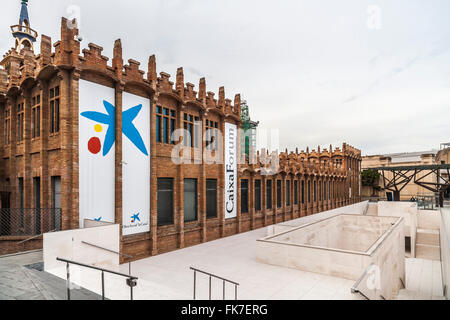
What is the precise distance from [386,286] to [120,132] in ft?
44.9

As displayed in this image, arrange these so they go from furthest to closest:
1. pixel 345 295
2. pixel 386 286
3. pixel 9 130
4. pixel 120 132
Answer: pixel 9 130 < pixel 120 132 < pixel 386 286 < pixel 345 295

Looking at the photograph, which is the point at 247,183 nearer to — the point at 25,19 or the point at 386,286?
the point at 386,286

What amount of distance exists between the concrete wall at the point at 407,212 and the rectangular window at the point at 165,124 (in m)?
24.5

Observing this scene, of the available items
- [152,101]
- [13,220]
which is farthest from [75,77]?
[13,220]

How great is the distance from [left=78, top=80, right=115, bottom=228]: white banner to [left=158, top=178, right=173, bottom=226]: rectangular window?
293cm

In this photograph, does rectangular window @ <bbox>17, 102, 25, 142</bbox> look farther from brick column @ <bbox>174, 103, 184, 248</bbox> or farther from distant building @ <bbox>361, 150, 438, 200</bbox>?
distant building @ <bbox>361, 150, 438, 200</bbox>

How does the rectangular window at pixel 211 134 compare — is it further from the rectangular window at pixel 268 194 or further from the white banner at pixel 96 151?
the rectangular window at pixel 268 194

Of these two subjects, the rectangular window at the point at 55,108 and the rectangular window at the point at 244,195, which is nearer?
the rectangular window at the point at 55,108

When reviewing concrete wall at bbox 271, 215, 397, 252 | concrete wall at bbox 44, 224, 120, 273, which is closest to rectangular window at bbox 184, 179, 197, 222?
concrete wall at bbox 44, 224, 120, 273

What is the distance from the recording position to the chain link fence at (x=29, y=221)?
41.2ft

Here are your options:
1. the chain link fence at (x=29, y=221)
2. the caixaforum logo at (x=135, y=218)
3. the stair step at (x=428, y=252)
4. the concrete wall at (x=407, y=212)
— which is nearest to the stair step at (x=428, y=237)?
the stair step at (x=428, y=252)

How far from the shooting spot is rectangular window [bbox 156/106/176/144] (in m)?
15.6

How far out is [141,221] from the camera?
14156mm

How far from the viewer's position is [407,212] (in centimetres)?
2861
